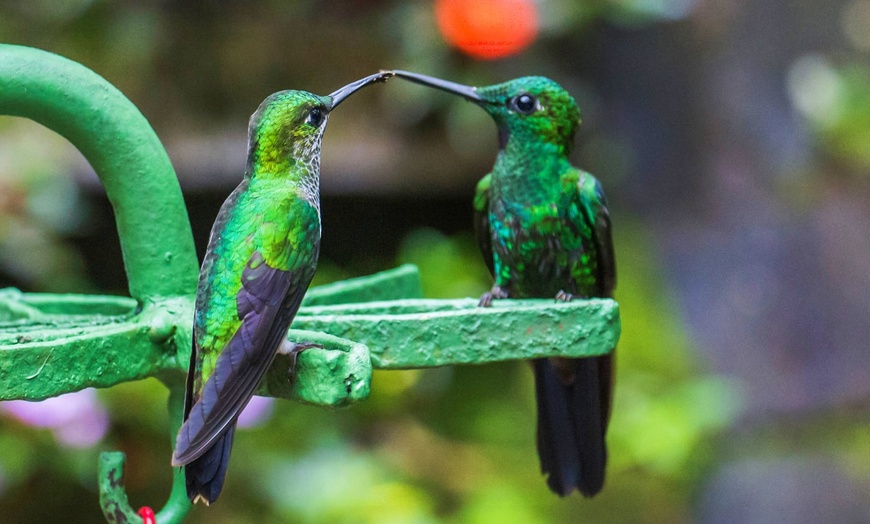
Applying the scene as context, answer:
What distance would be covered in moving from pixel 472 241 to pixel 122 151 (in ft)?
10.4

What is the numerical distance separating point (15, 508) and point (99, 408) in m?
0.69

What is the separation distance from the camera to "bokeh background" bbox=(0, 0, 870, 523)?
3348 mm

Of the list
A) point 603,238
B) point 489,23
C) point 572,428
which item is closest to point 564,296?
point 603,238

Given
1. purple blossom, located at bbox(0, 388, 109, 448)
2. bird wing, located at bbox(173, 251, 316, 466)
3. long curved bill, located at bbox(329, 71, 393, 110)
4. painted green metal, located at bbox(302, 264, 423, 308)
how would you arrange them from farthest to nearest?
1. purple blossom, located at bbox(0, 388, 109, 448)
2. painted green metal, located at bbox(302, 264, 423, 308)
3. long curved bill, located at bbox(329, 71, 393, 110)
4. bird wing, located at bbox(173, 251, 316, 466)

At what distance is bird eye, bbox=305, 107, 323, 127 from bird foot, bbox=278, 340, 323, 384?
0.92 ft

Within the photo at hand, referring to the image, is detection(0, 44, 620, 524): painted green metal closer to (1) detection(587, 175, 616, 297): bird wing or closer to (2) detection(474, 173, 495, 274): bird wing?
(1) detection(587, 175, 616, 297): bird wing

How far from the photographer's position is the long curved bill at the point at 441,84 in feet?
4.32

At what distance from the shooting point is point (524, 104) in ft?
5.67

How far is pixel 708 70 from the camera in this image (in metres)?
4.27

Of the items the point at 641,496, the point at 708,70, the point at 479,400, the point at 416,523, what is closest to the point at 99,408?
the point at 416,523

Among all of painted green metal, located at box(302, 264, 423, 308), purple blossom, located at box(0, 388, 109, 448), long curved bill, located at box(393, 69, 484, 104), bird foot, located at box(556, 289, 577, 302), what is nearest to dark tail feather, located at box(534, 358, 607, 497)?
bird foot, located at box(556, 289, 577, 302)

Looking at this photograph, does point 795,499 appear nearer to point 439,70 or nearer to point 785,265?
point 785,265

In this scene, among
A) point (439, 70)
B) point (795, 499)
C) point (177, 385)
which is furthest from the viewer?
point (795, 499)

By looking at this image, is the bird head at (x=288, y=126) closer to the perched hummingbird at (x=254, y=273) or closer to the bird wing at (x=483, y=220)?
the perched hummingbird at (x=254, y=273)
